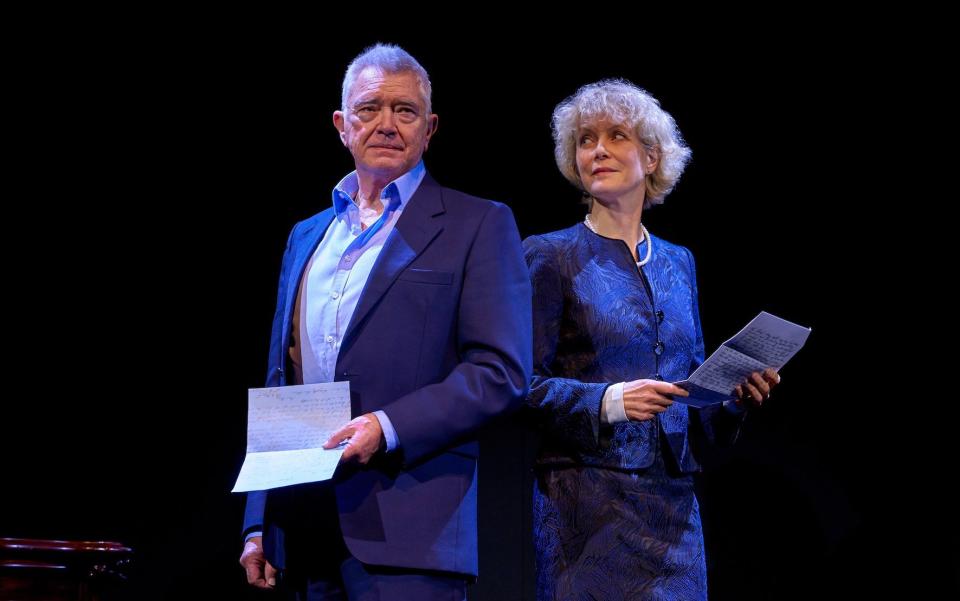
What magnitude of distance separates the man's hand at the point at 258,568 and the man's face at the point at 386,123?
771 millimetres

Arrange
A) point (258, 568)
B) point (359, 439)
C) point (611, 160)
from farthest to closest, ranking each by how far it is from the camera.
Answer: point (611, 160), point (258, 568), point (359, 439)

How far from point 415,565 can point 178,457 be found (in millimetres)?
1725

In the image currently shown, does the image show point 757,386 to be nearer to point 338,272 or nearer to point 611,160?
point 611,160

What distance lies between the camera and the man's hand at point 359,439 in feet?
5.26

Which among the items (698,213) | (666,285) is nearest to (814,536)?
(698,213)

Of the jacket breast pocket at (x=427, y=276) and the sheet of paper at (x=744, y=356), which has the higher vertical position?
the jacket breast pocket at (x=427, y=276)

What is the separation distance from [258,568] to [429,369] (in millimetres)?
509

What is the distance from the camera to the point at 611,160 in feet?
7.66

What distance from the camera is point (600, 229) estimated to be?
2350mm

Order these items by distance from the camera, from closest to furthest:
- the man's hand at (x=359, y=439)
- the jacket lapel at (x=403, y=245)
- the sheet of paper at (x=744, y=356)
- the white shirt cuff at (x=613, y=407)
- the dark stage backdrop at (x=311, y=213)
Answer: the man's hand at (x=359, y=439)
the jacket lapel at (x=403, y=245)
the sheet of paper at (x=744, y=356)
the white shirt cuff at (x=613, y=407)
the dark stage backdrop at (x=311, y=213)

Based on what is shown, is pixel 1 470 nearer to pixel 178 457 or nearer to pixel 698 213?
pixel 178 457

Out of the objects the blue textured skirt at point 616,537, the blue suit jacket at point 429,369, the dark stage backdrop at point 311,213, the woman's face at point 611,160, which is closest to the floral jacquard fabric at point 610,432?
the blue textured skirt at point 616,537

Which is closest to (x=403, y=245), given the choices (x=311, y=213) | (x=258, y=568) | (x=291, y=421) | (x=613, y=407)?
(x=291, y=421)

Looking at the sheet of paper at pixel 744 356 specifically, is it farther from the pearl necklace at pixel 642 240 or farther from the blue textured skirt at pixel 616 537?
the pearl necklace at pixel 642 240
